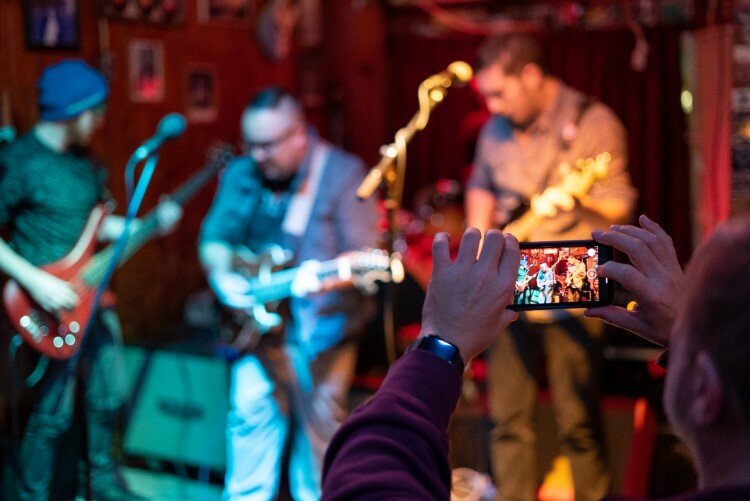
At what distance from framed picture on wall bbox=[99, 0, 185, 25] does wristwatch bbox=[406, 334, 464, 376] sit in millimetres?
3399

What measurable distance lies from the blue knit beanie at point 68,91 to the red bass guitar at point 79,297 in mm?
378

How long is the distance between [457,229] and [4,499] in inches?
106

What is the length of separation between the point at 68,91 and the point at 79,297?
75 centimetres

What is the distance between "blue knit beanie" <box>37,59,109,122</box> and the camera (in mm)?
3217

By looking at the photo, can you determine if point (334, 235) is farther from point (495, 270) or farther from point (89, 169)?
point (495, 270)

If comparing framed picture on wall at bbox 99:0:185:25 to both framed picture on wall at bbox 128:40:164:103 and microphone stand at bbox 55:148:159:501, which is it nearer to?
framed picture on wall at bbox 128:40:164:103

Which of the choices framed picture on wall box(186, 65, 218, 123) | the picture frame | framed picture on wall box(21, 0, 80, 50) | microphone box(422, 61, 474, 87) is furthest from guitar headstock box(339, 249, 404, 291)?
the picture frame

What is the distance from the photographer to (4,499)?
3287mm

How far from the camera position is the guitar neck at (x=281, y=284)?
3160mm

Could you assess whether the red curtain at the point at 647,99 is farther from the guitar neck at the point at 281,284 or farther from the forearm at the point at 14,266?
the forearm at the point at 14,266

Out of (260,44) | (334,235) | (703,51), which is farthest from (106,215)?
(703,51)

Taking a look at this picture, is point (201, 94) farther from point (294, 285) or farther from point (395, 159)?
point (395, 159)

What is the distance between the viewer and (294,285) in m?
3.16

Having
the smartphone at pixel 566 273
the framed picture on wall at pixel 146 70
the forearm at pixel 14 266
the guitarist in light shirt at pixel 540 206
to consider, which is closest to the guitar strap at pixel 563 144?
the guitarist in light shirt at pixel 540 206
